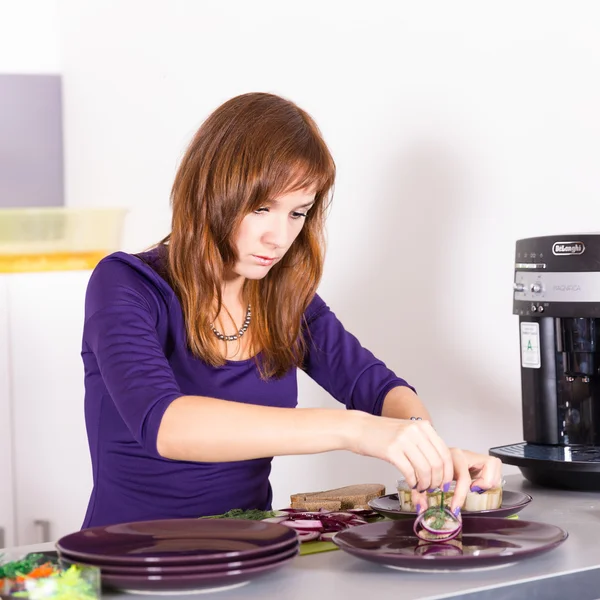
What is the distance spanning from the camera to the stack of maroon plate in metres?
1.00

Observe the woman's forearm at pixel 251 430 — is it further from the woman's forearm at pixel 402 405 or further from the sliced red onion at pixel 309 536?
the woman's forearm at pixel 402 405

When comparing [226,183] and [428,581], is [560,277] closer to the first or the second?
[226,183]

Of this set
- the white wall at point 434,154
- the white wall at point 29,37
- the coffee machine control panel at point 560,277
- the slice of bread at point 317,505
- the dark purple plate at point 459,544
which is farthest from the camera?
the white wall at point 29,37

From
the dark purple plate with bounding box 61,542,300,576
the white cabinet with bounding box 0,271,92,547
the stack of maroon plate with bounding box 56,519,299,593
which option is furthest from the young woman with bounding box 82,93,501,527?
the white cabinet with bounding box 0,271,92,547

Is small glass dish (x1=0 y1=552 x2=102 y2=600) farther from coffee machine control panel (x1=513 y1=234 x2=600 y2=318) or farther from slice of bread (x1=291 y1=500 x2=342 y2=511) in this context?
coffee machine control panel (x1=513 y1=234 x2=600 y2=318)

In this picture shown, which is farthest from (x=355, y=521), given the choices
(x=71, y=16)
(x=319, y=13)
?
(x=71, y=16)

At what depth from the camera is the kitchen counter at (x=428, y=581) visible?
102 cm

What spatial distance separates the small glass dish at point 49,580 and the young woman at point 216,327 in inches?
10.2

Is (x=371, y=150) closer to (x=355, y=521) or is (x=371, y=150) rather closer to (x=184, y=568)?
(x=355, y=521)

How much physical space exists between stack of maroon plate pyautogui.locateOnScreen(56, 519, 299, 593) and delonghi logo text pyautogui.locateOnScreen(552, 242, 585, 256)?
76 centimetres

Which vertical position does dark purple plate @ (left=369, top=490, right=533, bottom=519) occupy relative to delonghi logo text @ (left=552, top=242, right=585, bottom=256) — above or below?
below

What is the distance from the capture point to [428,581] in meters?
1.06

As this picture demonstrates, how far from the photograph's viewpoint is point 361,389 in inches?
70.1

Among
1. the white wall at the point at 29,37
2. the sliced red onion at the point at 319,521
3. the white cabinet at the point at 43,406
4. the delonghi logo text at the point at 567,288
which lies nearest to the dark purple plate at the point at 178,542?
the sliced red onion at the point at 319,521
